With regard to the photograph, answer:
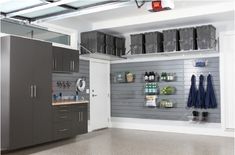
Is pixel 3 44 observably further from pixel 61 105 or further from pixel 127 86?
pixel 127 86

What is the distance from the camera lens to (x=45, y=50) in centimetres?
604

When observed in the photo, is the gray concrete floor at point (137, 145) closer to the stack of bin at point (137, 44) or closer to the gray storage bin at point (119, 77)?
the gray storage bin at point (119, 77)

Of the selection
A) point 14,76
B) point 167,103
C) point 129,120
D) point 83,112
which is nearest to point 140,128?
point 129,120

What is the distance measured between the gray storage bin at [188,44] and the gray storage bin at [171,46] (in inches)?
6.0

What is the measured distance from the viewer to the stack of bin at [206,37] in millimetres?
6766

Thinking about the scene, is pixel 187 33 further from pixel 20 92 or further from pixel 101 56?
pixel 20 92

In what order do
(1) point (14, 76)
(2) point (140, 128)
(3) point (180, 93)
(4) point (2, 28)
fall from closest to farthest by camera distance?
1. (1) point (14, 76)
2. (4) point (2, 28)
3. (3) point (180, 93)
4. (2) point (140, 128)

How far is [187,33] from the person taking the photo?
23.2 feet

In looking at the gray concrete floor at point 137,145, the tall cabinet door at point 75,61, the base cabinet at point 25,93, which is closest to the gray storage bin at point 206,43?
the gray concrete floor at point 137,145

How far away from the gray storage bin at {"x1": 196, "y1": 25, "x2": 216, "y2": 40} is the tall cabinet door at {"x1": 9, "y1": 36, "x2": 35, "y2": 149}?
382cm

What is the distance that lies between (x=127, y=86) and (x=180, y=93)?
1598 mm

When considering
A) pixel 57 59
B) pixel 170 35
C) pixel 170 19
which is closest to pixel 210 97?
pixel 170 35

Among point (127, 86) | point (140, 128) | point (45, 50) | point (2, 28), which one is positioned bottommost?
point (140, 128)

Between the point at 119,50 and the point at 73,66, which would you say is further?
the point at 119,50
